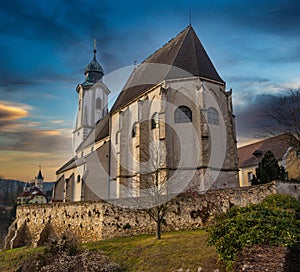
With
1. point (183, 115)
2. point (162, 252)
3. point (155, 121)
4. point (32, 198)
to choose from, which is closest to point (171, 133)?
point (183, 115)

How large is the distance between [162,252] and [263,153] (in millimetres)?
25956

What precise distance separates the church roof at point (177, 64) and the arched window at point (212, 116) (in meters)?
2.61

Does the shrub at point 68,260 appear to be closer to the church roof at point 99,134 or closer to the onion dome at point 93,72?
the church roof at point 99,134

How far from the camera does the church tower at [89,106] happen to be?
49103 millimetres

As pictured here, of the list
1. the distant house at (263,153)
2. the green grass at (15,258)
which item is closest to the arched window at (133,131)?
the distant house at (263,153)

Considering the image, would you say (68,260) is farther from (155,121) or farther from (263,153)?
(263,153)

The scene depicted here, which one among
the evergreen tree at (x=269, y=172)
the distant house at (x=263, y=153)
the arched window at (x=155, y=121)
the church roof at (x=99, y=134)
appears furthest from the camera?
the church roof at (x=99, y=134)

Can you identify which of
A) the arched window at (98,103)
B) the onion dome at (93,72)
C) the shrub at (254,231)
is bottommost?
the shrub at (254,231)

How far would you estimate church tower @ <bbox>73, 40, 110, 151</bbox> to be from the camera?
1933 inches

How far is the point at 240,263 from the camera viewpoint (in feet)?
29.3

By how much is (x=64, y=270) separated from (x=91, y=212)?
6680 mm

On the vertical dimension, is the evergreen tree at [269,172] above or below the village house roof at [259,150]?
below

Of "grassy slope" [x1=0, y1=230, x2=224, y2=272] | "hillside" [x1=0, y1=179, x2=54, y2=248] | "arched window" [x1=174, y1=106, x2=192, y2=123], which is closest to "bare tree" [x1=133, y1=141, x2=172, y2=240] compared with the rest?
"grassy slope" [x1=0, y1=230, x2=224, y2=272]

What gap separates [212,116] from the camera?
2484 cm
